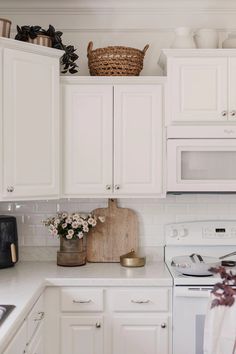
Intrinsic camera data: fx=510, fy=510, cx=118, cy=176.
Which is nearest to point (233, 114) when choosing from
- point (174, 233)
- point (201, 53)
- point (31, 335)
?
point (201, 53)

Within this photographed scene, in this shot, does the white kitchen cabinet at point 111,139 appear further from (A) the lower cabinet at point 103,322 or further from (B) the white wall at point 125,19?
(A) the lower cabinet at point 103,322

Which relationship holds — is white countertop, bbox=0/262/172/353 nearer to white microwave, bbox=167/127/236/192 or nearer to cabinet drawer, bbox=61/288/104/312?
cabinet drawer, bbox=61/288/104/312

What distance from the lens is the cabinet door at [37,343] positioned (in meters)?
2.50

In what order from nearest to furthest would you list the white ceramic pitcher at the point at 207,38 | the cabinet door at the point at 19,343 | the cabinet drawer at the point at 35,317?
the cabinet door at the point at 19,343
the cabinet drawer at the point at 35,317
the white ceramic pitcher at the point at 207,38

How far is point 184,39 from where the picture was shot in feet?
10.4

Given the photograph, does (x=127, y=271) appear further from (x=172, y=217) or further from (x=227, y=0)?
(x=227, y=0)

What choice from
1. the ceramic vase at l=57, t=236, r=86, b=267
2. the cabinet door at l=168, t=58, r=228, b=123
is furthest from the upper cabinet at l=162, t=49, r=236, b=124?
the ceramic vase at l=57, t=236, r=86, b=267

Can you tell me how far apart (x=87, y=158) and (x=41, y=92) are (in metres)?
0.49

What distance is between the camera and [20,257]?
3.48 m

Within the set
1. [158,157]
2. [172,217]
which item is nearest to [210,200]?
[172,217]

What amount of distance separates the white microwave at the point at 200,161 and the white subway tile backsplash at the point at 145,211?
333 mm

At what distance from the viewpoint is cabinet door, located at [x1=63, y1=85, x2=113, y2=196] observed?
3170 millimetres

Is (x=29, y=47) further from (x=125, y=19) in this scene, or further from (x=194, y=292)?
(x=194, y=292)

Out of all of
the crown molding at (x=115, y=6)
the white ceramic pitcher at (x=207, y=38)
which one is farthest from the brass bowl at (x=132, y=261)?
the crown molding at (x=115, y=6)
